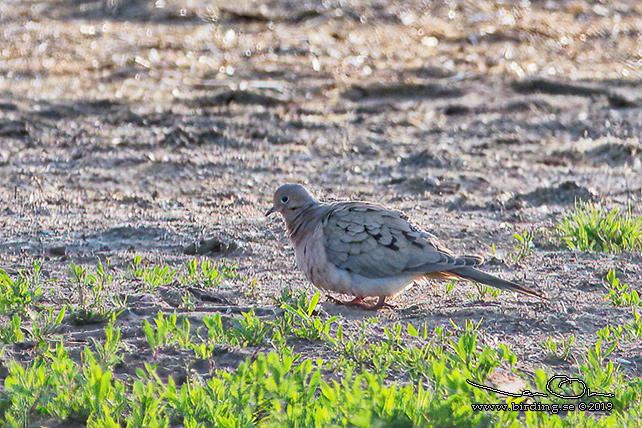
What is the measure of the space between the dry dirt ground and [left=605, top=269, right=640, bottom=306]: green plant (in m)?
0.10

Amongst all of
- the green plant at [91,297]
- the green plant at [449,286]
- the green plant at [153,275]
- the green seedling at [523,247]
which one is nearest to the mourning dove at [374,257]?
the green plant at [449,286]

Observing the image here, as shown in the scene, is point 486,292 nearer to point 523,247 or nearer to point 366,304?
point 366,304

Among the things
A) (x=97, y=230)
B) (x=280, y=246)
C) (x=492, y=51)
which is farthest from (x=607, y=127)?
(x=97, y=230)

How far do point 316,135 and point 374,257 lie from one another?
562 cm

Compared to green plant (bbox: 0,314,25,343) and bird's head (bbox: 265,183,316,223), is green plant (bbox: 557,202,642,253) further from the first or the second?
green plant (bbox: 0,314,25,343)

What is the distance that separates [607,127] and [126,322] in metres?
8.15

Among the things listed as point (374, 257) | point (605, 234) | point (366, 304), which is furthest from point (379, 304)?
point (605, 234)

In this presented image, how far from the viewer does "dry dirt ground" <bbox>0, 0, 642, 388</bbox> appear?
5836 millimetres

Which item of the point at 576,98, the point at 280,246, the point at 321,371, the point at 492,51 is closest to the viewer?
the point at 321,371

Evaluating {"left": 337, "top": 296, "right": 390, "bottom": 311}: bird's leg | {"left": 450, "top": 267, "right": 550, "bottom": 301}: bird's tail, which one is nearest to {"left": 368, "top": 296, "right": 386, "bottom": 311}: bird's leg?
{"left": 337, "top": 296, "right": 390, "bottom": 311}: bird's leg

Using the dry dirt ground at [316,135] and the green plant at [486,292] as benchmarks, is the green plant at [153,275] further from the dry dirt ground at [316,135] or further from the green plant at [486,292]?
the green plant at [486,292]

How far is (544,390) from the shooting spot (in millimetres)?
Answer: 3820

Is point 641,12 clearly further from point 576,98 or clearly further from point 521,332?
point 521,332

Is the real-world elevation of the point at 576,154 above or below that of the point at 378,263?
below
